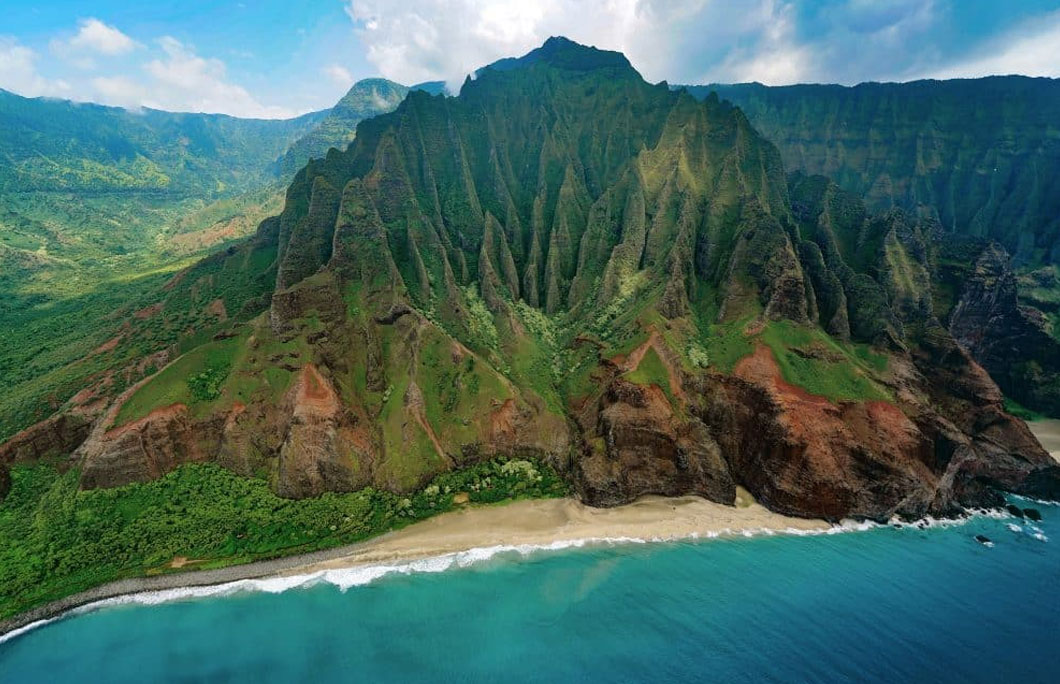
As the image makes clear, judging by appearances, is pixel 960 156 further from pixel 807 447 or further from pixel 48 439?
pixel 48 439

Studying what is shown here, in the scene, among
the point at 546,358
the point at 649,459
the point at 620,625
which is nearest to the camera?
the point at 620,625

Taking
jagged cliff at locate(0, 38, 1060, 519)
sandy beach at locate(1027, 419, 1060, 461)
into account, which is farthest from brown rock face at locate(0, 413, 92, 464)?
sandy beach at locate(1027, 419, 1060, 461)

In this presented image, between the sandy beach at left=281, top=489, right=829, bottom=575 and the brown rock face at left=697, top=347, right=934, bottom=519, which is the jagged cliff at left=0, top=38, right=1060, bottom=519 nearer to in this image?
the brown rock face at left=697, top=347, right=934, bottom=519

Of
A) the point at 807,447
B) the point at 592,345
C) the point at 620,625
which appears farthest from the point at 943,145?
the point at 620,625

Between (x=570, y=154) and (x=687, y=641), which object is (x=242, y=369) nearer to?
(x=687, y=641)

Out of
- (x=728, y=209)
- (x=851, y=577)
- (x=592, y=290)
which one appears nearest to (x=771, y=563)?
(x=851, y=577)

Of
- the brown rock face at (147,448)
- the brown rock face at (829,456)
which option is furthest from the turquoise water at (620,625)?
the brown rock face at (147,448)
